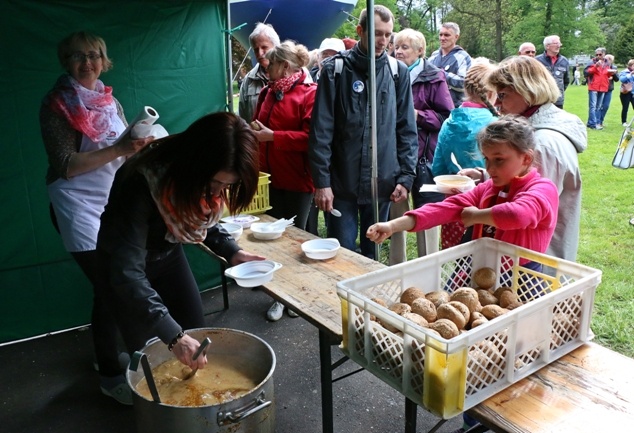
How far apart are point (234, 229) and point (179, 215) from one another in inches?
40.9

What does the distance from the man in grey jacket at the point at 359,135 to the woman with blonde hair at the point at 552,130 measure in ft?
3.12

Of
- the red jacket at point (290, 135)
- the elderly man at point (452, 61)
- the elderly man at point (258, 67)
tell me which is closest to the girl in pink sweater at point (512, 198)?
the red jacket at point (290, 135)

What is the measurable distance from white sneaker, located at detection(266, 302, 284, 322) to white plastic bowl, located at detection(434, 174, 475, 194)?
1.67m

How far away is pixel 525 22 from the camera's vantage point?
26.6 meters

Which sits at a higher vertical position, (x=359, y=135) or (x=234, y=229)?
(x=359, y=135)

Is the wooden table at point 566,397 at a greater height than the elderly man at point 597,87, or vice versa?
the elderly man at point 597,87

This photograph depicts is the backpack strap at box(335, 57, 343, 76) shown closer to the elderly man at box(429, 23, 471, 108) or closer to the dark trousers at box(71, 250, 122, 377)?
the dark trousers at box(71, 250, 122, 377)

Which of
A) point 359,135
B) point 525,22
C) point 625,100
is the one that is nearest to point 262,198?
point 359,135

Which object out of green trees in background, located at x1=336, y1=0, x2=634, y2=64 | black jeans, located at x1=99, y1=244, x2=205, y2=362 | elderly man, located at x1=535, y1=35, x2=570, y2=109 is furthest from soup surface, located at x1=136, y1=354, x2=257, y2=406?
green trees in background, located at x1=336, y1=0, x2=634, y2=64

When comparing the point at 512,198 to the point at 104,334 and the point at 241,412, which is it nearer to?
the point at 241,412

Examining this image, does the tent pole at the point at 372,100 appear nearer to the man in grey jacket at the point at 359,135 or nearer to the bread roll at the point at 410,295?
the man in grey jacket at the point at 359,135

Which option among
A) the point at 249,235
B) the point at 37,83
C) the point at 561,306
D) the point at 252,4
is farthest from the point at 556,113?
the point at 252,4

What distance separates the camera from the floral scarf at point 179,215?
5.24 ft

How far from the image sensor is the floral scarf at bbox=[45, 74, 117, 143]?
2.26 meters
